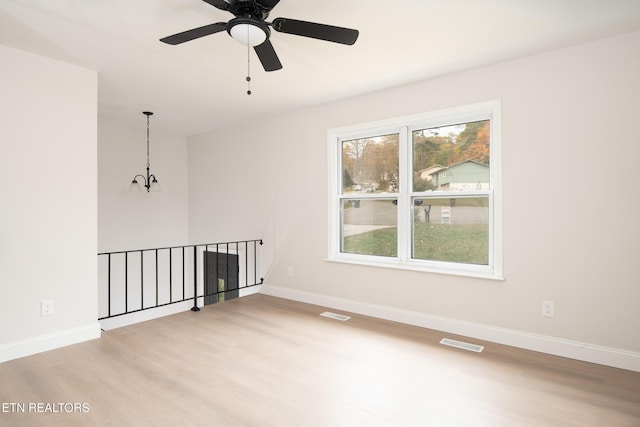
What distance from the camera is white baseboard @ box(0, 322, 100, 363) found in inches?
109

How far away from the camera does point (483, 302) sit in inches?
125

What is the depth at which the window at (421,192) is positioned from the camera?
3.29m

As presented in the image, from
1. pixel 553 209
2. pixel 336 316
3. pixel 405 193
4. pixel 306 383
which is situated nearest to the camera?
pixel 306 383

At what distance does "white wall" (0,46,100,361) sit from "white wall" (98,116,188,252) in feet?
4.95

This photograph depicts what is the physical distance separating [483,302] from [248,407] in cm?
219

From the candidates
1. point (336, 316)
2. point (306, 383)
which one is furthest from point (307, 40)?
point (336, 316)

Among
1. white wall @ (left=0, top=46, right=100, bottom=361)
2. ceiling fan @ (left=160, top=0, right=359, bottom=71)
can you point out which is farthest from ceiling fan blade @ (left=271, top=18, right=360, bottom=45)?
white wall @ (left=0, top=46, right=100, bottom=361)

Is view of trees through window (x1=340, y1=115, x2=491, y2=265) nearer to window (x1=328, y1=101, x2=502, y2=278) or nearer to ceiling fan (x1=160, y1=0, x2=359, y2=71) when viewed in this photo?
window (x1=328, y1=101, x2=502, y2=278)

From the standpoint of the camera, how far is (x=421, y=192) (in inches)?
145

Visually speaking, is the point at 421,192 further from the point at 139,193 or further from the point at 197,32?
the point at 139,193

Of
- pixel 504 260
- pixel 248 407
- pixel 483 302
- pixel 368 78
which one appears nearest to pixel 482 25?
pixel 368 78

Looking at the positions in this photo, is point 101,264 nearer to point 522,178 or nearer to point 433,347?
point 433,347

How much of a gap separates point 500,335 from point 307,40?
2.89m

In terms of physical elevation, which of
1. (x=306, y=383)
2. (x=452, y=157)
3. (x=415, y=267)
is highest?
(x=452, y=157)
